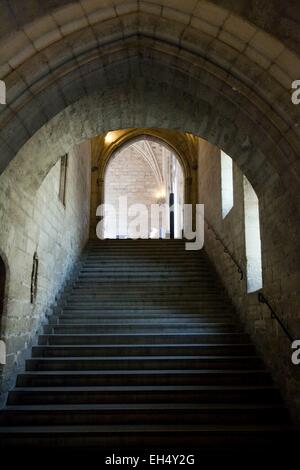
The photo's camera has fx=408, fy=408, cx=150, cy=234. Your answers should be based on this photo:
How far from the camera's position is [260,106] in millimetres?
3104

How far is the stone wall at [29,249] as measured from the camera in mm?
3967

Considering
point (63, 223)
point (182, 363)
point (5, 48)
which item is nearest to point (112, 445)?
point (182, 363)

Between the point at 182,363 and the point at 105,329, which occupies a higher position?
the point at 105,329

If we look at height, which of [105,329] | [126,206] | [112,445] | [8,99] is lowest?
[112,445]

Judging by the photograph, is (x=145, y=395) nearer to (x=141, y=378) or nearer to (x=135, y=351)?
(x=141, y=378)

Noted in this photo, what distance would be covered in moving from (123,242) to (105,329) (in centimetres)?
409

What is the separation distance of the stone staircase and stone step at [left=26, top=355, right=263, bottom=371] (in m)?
0.01

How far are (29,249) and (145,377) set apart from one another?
76.1 inches

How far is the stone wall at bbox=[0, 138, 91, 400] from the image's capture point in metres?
3.97

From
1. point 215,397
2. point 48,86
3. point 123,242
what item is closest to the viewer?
point 48,86

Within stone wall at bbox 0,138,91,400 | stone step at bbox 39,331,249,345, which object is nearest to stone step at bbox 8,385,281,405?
stone wall at bbox 0,138,91,400

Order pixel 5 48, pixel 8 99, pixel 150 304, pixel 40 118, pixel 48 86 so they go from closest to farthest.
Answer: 1. pixel 5 48
2. pixel 8 99
3. pixel 48 86
4. pixel 40 118
5. pixel 150 304

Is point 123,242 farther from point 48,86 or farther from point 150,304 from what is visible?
point 48,86

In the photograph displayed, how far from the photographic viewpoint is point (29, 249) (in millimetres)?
4684
